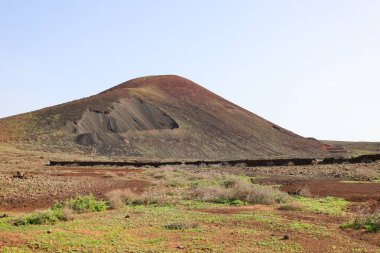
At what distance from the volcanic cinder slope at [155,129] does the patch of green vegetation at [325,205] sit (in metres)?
50.6

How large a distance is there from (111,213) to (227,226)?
13.6ft

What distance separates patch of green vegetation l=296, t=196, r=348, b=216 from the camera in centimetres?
1531

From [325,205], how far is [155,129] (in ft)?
216

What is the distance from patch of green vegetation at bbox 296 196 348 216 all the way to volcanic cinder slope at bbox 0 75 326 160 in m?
50.6

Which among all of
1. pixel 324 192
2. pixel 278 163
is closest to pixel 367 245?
pixel 324 192

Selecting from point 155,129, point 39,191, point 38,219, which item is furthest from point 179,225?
point 155,129

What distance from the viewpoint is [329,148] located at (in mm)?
100312

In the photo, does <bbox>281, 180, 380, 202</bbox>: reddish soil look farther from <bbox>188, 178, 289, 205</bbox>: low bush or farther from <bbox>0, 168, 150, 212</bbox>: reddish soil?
<bbox>0, 168, 150, 212</bbox>: reddish soil

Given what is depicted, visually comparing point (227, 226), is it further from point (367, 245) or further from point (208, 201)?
point (208, 201)

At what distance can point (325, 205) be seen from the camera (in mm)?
16922

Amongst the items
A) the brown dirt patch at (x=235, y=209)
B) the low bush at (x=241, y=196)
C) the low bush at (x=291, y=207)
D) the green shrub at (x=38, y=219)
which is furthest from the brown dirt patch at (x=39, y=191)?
the low bush at (x=291, y=207)

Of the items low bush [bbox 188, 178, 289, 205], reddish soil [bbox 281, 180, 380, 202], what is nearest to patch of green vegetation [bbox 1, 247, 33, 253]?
low bush [bbox 188, 178, 289, 205]

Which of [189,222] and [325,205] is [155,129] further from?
Result: [189,222]

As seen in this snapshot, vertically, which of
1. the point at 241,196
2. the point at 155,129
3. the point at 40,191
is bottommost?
the point at 241,196
